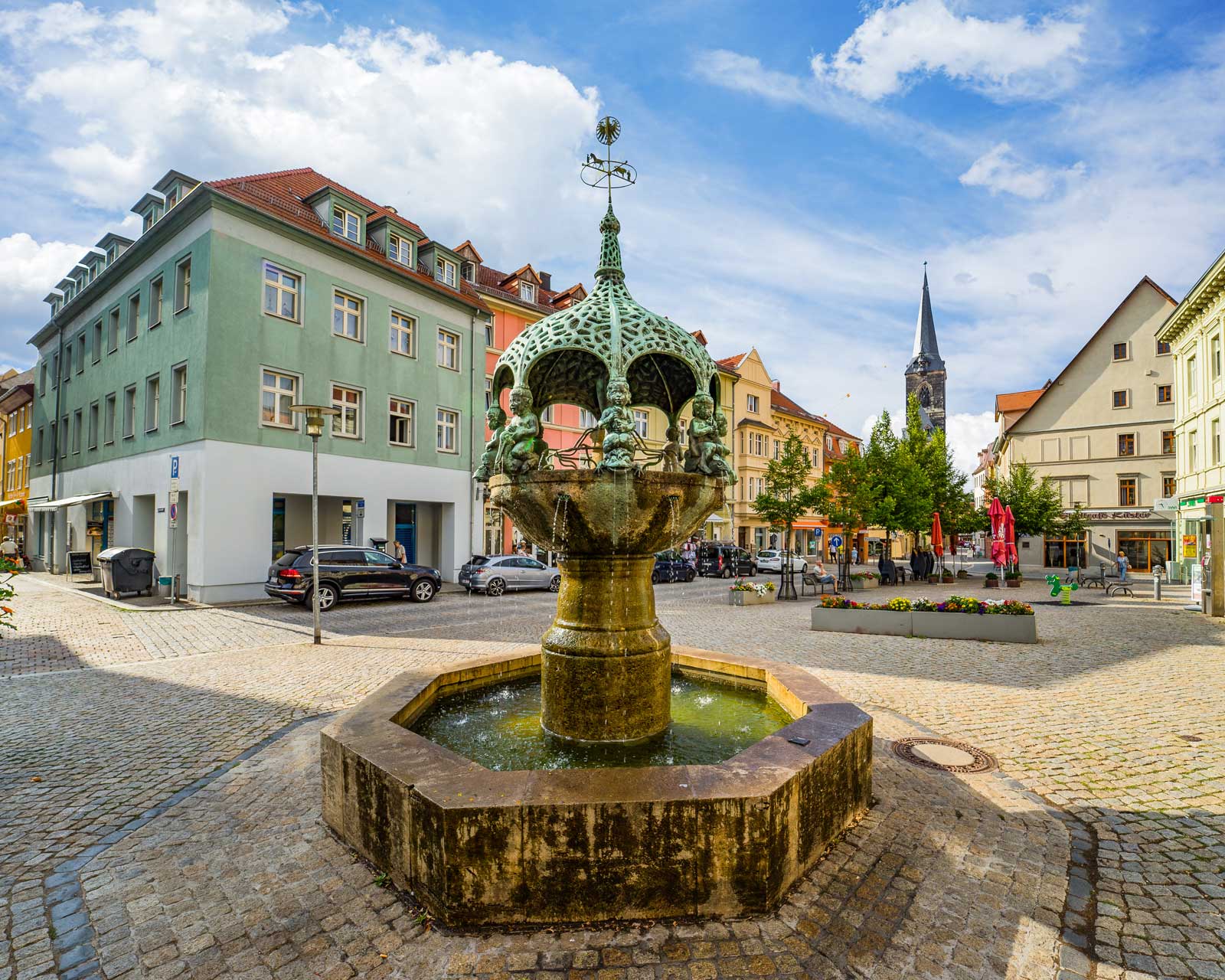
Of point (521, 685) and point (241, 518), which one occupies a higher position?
point (241, 518)

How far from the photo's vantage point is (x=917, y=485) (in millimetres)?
30359

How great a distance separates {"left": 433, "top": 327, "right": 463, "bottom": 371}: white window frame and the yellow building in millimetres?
25887

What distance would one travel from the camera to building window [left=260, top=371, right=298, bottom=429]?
19438 millimetres

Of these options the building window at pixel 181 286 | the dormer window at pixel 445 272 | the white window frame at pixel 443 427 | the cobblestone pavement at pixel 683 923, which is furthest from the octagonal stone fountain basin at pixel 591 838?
the dormer window at pixel 445 272

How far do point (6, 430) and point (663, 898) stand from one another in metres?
55.1

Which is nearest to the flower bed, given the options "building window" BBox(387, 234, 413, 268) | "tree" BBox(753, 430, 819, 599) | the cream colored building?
"tree" BBox(753, 430, 819, 599)

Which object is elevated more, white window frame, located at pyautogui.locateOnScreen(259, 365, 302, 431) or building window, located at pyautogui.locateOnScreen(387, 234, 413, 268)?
building window, located at pyautogui.locateOnScreen(387, 234, 413, 268)

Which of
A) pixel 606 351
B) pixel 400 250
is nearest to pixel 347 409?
pixel 400 250

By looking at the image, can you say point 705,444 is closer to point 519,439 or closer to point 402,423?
point 519,439

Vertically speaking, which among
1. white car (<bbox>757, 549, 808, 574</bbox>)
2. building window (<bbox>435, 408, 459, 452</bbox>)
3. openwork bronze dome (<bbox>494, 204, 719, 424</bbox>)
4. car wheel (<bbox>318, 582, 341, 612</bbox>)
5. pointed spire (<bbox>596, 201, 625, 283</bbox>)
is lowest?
white car (<bbox>757, 549, 808, 574</bbox>)

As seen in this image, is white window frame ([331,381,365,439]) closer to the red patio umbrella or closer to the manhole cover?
the manhole cover

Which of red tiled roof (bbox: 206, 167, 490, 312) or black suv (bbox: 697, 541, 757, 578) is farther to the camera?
black suv (bbox: 697, 541, 757, 578)

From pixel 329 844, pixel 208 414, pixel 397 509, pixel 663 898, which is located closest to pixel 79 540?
pixel 397 509

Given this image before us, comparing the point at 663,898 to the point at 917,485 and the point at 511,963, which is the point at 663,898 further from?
the point at 917,485
